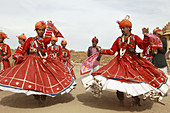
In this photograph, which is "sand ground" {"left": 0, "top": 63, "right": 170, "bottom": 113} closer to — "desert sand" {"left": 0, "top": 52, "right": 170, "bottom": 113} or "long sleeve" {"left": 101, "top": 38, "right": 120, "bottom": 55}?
"desert sand" {"left": 0, "top": 52, "right": 170, "bottom": 113}

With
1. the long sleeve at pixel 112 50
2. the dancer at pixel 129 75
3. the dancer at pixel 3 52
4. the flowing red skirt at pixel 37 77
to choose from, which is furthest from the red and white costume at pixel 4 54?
the long sleeve at pixel 112 50

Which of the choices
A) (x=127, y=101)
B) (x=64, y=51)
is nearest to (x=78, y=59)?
(x=64, y=51)

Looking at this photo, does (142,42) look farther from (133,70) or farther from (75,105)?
(75,105)

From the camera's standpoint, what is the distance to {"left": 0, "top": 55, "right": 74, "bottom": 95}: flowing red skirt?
373cm

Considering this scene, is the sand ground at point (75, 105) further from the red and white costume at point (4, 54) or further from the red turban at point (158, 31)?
the red turban at point (158, 31)

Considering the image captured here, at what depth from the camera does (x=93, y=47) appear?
25.2 ft

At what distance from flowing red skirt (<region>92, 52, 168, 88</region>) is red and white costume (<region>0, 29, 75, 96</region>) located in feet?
3.56

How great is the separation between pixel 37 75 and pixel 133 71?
237 cm

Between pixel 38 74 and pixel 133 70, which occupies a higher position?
pixel 133 70

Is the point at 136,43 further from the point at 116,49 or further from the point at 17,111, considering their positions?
the point at 17,111

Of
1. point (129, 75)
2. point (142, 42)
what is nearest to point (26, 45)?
point (129, 75)

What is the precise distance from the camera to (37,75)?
13.2 feet

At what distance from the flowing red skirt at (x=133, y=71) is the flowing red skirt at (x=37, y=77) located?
1.08 m

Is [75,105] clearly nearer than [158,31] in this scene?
Yes
